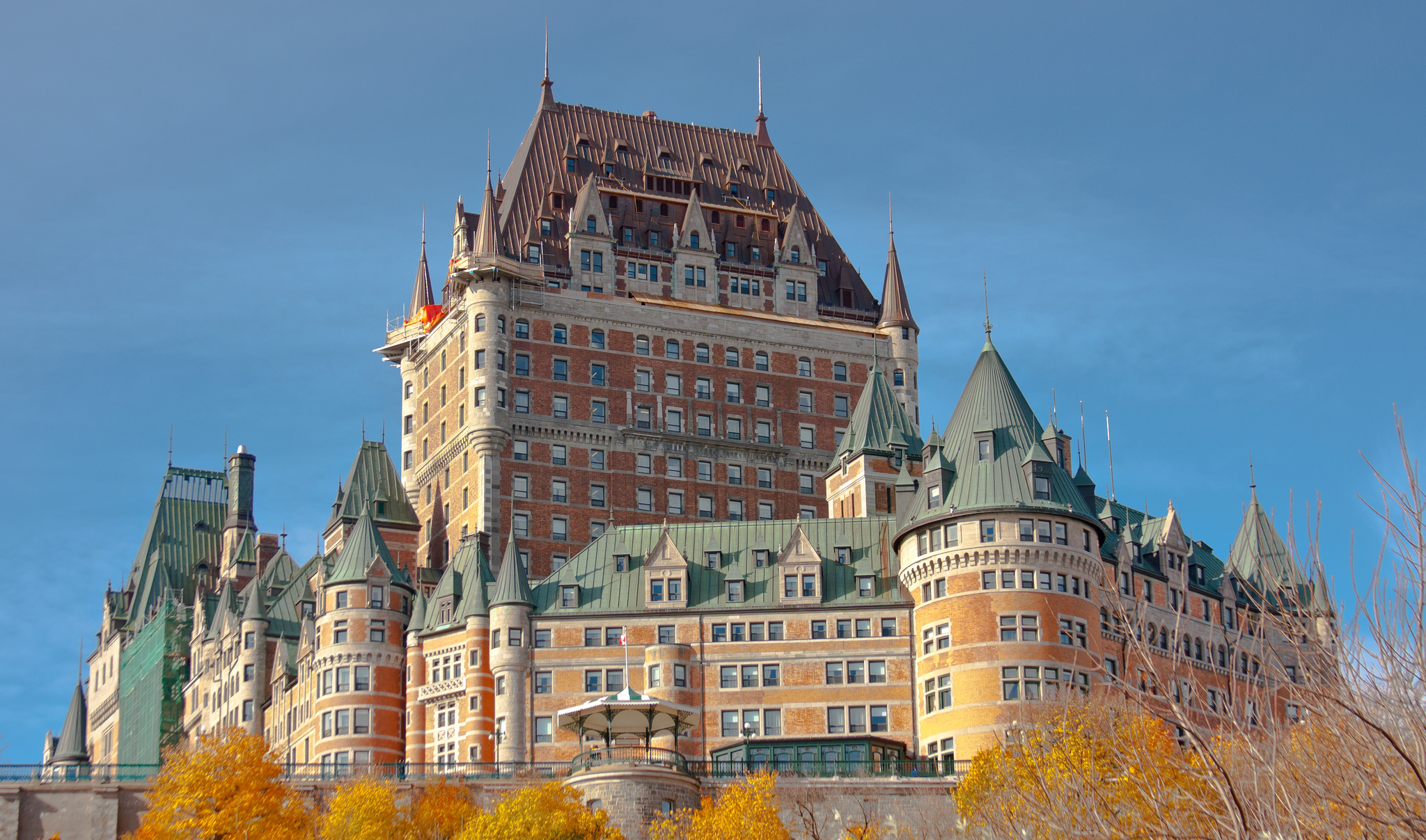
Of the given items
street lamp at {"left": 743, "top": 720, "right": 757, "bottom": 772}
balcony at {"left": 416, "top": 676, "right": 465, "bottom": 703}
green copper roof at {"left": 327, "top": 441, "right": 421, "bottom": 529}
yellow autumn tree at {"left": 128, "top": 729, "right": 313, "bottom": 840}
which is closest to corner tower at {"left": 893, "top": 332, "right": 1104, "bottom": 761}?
street lamp at {"left": 743, "top": 720, "right": 757, "bottom": 772}

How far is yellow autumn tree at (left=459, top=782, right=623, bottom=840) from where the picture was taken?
82.1 metres

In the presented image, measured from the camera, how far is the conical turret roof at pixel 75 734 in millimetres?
183875

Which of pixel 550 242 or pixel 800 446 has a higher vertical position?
pixel 550 242

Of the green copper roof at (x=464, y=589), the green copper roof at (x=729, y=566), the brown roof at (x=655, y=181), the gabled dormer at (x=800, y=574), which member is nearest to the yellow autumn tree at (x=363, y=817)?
the green copper roof at (x=729, y=566)

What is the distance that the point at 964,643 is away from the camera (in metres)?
102

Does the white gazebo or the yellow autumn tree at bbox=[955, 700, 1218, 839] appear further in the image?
the white gazebo

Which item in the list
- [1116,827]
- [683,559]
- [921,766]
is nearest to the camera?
[1116,827]

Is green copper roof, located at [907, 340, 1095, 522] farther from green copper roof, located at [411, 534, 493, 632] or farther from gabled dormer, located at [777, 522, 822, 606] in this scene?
green copper roof, located at [411, 534, 493, 632]

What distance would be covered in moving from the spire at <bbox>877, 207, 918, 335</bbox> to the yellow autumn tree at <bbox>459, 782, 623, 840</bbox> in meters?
68.4

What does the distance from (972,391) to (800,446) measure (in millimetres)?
30827

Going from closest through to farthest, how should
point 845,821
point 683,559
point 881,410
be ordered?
point 845,821, point 683,559, point 881,410

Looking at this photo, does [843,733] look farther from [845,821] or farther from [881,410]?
[881,410]

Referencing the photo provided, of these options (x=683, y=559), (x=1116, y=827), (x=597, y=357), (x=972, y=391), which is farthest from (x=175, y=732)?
(x=1116, y=827)

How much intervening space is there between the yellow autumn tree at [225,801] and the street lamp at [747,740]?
66.4 ft
